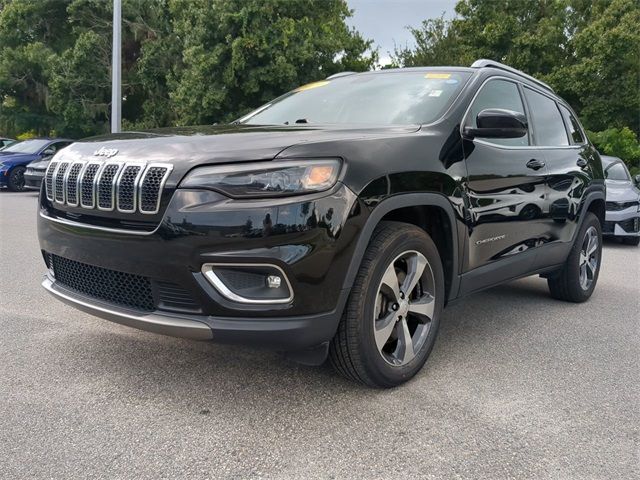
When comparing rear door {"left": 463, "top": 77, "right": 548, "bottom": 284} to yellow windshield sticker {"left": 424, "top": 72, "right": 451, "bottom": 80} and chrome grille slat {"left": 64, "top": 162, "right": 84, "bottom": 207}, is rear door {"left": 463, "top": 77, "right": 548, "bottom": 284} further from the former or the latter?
chrome grille slat {"left": 64, "top": 162, "right": 84, "bottom": 207}

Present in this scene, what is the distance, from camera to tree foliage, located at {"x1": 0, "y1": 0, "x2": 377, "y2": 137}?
17531 mm

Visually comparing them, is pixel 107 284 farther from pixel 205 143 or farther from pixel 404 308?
pixel 404 308

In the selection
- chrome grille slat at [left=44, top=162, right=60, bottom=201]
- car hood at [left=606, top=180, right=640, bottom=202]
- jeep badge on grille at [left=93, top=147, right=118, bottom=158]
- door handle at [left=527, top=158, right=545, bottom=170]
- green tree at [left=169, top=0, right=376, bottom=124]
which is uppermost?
green tree at [left=169, top=0, right=376, bottom=124]

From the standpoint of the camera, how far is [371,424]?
256cm

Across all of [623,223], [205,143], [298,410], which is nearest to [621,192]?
[623,223]

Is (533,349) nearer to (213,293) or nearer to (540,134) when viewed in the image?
(540,134)

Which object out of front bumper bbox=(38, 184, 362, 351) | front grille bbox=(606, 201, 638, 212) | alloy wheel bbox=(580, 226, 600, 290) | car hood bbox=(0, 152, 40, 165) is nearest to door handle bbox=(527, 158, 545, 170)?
alloy wheel bbox=(580, 226, 600, 290)

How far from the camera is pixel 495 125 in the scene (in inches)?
127

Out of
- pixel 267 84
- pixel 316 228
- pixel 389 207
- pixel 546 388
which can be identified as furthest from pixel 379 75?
pixel 267 84

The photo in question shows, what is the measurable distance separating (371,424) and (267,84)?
54.4ft

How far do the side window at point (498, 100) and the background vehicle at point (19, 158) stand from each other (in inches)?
491

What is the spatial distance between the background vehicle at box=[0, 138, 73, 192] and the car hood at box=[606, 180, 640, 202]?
39.1 feet

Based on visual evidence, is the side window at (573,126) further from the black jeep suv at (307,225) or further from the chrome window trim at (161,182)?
the chrome window trim at (161,182)

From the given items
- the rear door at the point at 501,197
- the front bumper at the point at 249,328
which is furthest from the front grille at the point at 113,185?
the rear door at the point at 501,197
